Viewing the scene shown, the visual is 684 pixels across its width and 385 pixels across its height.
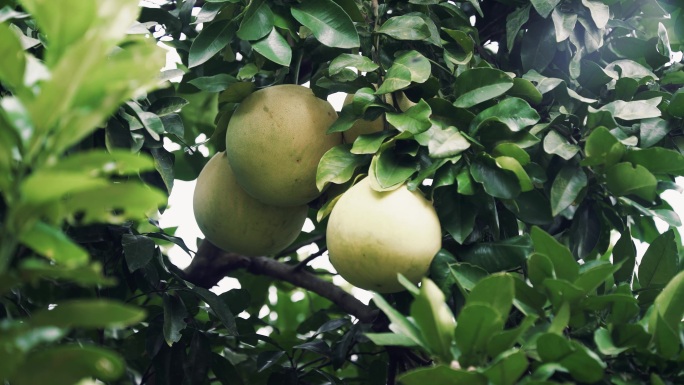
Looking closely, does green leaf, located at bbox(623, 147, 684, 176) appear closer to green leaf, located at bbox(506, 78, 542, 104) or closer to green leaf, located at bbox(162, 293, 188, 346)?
green leaf, located at bbox(506, 78, 542, 104)

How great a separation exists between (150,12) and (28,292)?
80cm

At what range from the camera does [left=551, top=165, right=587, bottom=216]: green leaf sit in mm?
1646

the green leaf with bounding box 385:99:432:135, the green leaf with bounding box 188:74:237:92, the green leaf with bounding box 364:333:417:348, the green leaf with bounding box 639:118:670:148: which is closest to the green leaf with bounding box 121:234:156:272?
the green leaf with bounding box 188:74:237:92

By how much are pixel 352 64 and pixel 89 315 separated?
104 centimetres

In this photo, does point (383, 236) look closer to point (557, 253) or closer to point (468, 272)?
point (468, 272)

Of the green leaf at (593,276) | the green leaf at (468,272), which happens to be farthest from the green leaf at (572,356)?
the green leaf at (468,272)

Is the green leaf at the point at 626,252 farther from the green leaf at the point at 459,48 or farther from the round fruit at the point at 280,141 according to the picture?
the round fruit at the point at 280,141

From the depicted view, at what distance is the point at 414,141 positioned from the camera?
1.70 meters

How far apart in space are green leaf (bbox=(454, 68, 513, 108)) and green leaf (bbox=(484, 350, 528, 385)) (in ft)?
2.13

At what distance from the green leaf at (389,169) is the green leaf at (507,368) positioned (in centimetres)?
51

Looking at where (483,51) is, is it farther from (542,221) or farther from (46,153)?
(46,153)

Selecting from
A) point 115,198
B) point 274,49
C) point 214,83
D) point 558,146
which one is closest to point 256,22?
point 274,49

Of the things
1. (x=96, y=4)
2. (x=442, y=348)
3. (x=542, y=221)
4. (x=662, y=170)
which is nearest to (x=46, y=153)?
Answer: (x=96, y=4)

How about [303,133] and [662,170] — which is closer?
[662,170]
